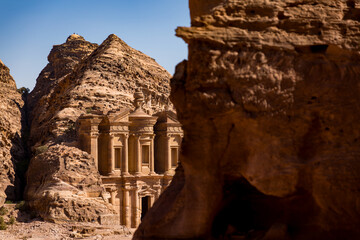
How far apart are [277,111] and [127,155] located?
2759 cm

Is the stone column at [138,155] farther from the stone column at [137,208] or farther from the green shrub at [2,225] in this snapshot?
the green shrub at [2,225]

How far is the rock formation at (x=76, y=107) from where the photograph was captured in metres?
27.8

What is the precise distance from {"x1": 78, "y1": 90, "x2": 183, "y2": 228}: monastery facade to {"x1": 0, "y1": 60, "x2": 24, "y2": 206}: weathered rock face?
460cm

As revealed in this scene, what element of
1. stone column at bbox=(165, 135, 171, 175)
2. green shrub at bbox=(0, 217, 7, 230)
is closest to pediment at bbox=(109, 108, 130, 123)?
stone column at bbox=(165, 135, 171, 175)

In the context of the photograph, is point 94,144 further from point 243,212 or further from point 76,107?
point 243,212

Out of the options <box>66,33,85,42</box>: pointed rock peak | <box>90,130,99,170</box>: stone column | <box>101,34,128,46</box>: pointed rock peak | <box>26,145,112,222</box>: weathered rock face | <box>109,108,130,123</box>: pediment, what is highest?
<box>66,33,85,42</box>: pointed rock peak

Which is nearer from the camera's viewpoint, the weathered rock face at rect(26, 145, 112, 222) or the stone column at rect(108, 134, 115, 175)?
the weathered rock face at rect(26, 145, 112, 222)

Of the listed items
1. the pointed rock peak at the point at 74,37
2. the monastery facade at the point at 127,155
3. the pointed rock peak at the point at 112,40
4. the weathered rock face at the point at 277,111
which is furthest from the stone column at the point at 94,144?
the pointed rock peak at the point at 74,37

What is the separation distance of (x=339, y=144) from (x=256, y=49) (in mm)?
1837

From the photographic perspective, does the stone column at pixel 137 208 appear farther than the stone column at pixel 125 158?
No

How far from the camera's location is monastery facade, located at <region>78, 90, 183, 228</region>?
112 feet

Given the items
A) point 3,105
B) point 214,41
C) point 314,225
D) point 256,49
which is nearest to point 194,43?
point 214,41

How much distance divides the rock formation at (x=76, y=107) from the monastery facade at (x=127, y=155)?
5.01ft

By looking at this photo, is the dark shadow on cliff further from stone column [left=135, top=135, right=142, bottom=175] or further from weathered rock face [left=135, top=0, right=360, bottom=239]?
weathered rock face [left=135, top=0, right=360, bottom=239]
